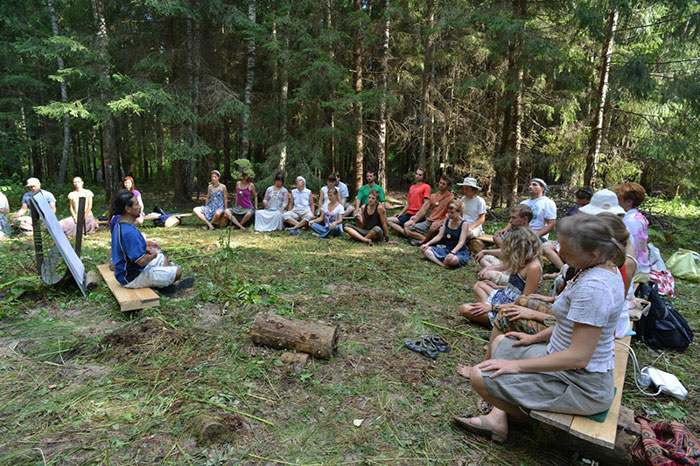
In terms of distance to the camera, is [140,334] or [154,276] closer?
[140,334]

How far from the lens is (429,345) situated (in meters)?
3.66

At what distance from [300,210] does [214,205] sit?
2.18 meters

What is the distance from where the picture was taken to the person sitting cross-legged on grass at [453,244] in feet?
21.0

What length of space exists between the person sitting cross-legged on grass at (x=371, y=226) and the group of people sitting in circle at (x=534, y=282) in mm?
22

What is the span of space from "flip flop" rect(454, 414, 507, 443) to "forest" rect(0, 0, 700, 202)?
914cm

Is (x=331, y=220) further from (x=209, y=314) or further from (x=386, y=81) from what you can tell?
(x=386, y=81)

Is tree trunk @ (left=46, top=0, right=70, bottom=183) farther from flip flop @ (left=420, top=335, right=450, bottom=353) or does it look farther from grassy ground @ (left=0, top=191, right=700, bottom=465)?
flip flop @ (left=420, top=335, right=450, bottom=353)

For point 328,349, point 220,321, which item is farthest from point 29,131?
point 328,349

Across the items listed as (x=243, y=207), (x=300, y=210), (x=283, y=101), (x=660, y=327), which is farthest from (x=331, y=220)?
(x=660, y=327)

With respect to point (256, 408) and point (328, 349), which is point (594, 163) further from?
point (256, 408)

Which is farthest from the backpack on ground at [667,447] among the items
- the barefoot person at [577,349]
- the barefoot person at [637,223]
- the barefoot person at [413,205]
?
the barefoot person at [413,205]

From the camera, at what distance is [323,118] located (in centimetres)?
1379

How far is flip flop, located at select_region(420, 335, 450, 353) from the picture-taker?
143 inches

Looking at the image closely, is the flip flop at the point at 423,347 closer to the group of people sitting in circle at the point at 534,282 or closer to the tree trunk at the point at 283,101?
the group of people sitting in circle at the point at 534,282
